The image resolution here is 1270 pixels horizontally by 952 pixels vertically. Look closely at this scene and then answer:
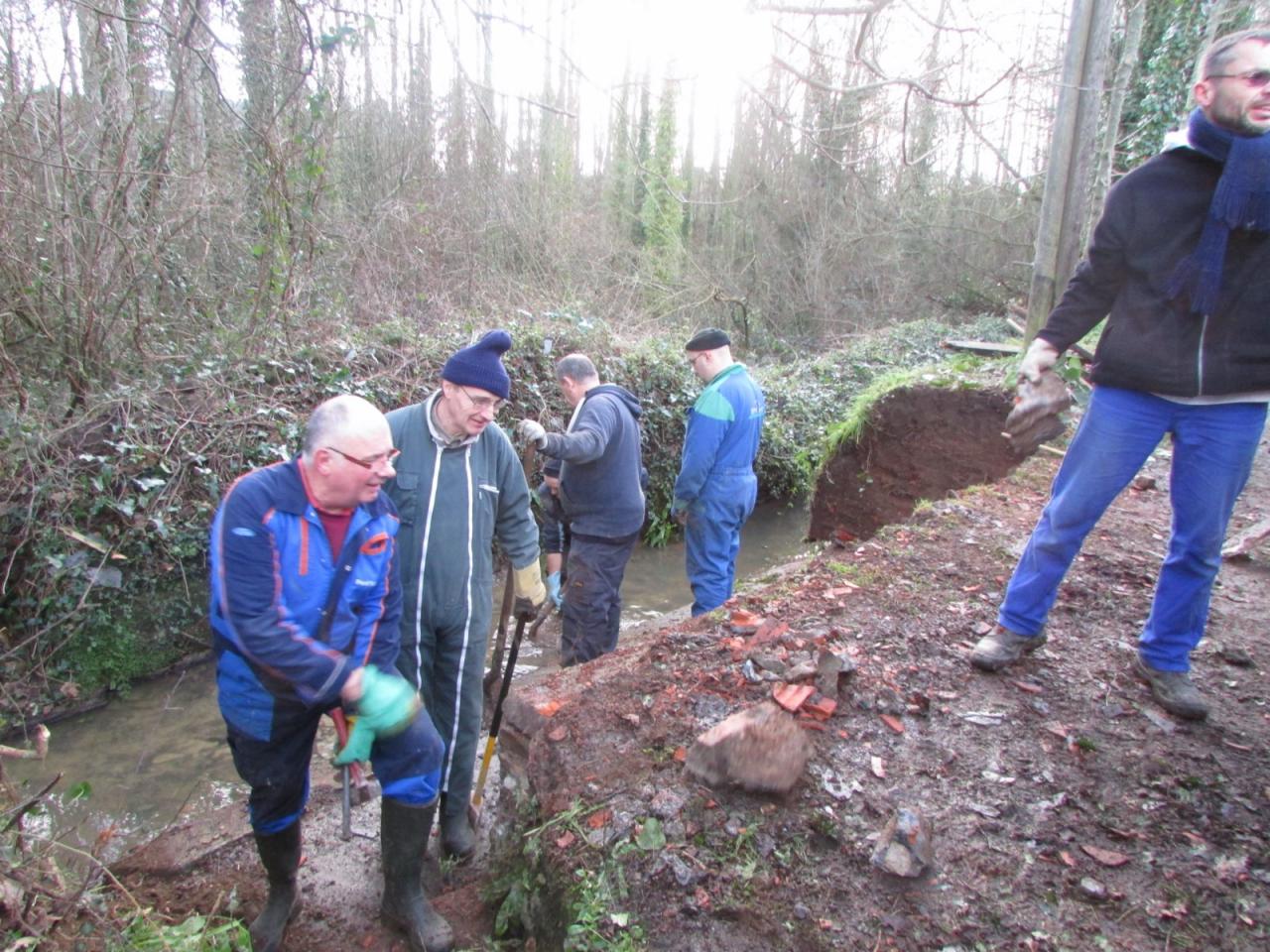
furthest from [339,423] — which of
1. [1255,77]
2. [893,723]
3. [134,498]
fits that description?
[134,498]

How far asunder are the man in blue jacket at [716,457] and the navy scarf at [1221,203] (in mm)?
2980

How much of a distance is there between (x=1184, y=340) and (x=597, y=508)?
3.11 m

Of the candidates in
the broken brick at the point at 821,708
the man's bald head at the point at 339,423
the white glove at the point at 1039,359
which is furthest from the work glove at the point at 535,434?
the white glove at the point at 1039,359

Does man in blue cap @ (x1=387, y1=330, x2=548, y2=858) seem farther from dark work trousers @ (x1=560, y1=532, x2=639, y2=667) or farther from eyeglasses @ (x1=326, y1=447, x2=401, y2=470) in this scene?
dark work trousers @ (x1=560, y1=532, x2=639, y2=667)

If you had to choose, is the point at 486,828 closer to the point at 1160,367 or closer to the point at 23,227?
the point at 1160,367

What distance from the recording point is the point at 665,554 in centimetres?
883

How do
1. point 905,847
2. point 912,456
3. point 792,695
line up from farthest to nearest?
point 912,456
point 792,695
point 905,847

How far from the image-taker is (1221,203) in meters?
2.52

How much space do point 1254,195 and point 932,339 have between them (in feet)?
45.5

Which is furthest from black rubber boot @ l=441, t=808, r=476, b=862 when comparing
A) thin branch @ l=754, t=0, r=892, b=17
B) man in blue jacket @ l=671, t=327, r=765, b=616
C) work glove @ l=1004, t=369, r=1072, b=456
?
thin branch @ l=754, t=0, r=892, b=17

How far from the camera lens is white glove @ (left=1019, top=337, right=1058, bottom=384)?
2996 millimetres

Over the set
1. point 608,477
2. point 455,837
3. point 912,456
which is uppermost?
point 608,477

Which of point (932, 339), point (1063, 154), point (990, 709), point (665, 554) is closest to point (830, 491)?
point (665, 554)

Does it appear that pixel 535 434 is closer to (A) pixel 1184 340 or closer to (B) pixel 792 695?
(B) pixel 792 695
